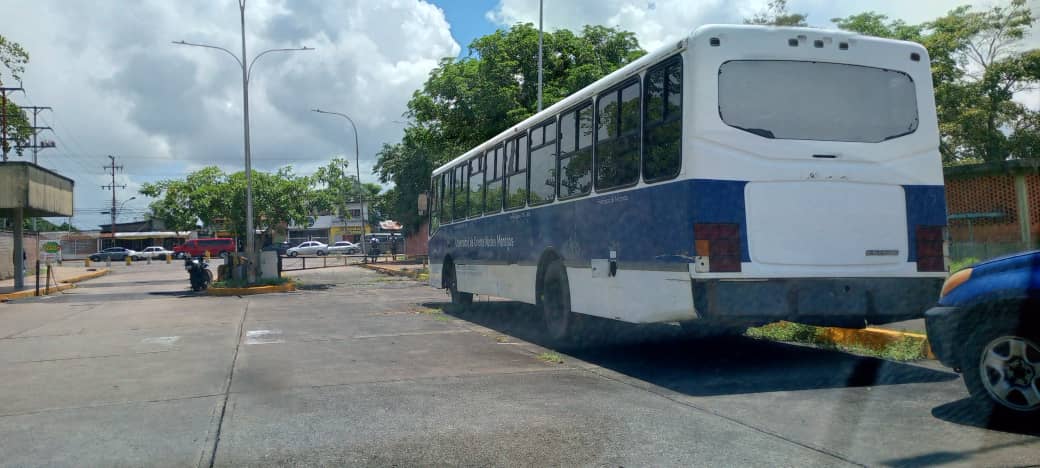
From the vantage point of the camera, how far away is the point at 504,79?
24.5m

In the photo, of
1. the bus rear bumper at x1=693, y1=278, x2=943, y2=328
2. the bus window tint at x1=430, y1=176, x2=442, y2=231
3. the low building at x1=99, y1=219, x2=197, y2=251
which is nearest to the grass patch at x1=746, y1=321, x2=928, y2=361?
the bus rear bumper at x1=693, y1=278, x2=943, y2=328

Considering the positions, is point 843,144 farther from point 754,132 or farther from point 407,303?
point 407,303

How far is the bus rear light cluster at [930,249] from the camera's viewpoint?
24.1ft

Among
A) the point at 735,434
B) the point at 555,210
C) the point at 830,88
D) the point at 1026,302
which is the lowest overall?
the point at 735,434

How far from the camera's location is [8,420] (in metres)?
6.09

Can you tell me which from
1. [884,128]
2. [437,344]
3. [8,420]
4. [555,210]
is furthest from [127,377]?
[884,128]

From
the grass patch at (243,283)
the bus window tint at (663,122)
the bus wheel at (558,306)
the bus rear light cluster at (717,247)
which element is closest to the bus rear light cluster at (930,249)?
the bus rear light cluster at (717,247)

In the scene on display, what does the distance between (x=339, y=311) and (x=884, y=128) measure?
36.5ft

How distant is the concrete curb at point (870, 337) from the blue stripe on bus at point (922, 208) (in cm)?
143

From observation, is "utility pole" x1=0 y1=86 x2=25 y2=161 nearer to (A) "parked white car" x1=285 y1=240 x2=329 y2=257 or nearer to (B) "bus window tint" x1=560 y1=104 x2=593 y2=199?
(A) "parked white car" x1=285 y1=240 x2=329 y2=257

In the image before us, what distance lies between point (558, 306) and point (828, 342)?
10.7 ft

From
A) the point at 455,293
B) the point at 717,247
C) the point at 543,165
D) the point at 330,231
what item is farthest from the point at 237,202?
the point at 330,231

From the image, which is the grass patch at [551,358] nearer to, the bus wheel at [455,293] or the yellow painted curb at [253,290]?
the bus wheel at [455,293]

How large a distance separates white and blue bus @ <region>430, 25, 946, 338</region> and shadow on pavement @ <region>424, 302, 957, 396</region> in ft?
1.78
